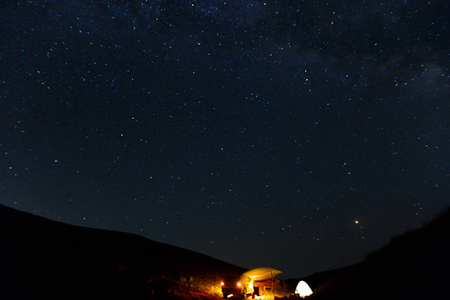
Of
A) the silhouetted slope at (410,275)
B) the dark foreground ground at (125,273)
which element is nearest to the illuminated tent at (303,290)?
the dark foreground ground at (125,273)

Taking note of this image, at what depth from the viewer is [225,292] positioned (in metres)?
15.1

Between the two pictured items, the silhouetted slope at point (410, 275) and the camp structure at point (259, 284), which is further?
the camp structure at point (259, 284)

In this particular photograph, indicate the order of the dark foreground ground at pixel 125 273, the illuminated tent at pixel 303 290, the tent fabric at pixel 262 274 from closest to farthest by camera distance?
the dark foreground ground at pixel 125 273 → the illuminated tent at pixel 303 290 → the tent fabric at pixel 262 274

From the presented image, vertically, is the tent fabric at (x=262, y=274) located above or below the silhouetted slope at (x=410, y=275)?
above

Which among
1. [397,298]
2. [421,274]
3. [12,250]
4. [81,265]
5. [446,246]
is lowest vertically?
[397,298]

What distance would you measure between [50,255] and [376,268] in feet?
44.8

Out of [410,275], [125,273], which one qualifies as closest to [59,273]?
[125,273]

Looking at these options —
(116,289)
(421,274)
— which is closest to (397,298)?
(421,274)

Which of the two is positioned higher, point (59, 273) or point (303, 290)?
point (59, 273)

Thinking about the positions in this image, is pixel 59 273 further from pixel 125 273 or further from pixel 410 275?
pixel 410 275

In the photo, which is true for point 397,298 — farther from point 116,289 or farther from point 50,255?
point 50,255

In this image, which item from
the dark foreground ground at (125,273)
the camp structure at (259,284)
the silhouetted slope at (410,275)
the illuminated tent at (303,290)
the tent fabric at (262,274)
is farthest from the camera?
the tent fabric at (262,274)

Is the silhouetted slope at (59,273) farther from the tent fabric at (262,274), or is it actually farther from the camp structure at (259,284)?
the tent fabric at (262,274)

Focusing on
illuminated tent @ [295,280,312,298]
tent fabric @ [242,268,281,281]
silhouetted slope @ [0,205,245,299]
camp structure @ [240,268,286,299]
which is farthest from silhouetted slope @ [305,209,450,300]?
silhouetted slope @ [0,205,245,299]
